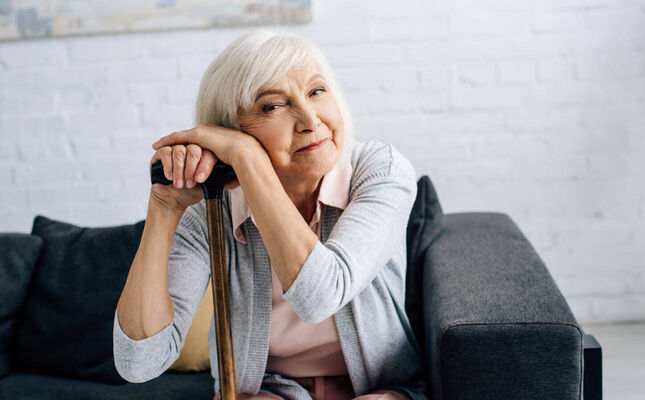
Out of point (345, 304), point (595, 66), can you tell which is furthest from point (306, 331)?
point (595, 66)

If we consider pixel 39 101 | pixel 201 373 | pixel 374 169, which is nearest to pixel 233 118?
pixel 374 169

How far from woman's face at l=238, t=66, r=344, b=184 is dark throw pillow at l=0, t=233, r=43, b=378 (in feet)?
3.42

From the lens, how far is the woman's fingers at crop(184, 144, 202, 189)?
1.16m

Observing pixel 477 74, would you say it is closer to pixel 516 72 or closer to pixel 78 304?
pixel 516 72

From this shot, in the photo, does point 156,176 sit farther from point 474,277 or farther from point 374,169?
point 474,277

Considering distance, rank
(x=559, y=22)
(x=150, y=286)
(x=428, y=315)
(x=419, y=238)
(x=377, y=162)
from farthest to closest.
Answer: (x=559, y=22), (x=419, y=238), (x=428, y=315), (x=377, y=162), (x=150, y=286)

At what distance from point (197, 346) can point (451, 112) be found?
4.16ft

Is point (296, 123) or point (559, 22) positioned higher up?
point (559, 22)

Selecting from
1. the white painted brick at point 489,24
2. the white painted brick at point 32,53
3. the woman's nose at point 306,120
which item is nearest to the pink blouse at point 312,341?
the woman's nose at point 306,120

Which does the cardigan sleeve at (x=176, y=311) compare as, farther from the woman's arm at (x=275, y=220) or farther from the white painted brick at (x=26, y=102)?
the white painted brick at (x=26, y=102)

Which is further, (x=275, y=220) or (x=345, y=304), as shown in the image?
(x=345, y=304)

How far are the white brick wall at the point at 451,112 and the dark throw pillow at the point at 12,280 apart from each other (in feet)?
1.79

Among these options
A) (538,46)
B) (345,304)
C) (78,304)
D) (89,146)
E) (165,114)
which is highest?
(538,46)

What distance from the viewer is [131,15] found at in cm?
232
